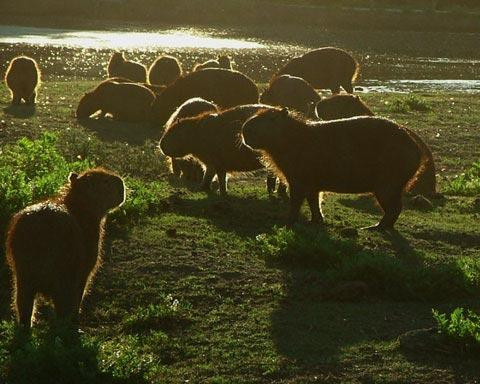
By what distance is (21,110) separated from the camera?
1733 cm

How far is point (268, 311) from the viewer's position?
796 centimetres

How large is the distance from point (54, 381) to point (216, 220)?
4157 millimetres

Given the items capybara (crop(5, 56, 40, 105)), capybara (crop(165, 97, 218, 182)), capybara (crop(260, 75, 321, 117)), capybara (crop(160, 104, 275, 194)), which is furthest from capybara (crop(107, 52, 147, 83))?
capybara (crop(160, 104, 275, 194))

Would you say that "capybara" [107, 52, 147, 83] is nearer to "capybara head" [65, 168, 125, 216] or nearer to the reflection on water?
the reflection on water

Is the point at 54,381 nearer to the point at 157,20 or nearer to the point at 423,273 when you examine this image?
the point at 423,273

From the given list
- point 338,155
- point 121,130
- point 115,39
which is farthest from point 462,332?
point 115,39

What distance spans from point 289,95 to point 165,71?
17.9 ft

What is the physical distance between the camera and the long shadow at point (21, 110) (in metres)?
16.6

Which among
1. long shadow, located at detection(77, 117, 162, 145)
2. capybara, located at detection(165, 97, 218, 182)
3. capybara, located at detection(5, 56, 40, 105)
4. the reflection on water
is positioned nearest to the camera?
capybara, located at detection(165, 97, 218, 182)

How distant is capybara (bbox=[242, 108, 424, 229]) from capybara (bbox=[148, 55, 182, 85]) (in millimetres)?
11668

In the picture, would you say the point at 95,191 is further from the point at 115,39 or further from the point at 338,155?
the point at 115,39

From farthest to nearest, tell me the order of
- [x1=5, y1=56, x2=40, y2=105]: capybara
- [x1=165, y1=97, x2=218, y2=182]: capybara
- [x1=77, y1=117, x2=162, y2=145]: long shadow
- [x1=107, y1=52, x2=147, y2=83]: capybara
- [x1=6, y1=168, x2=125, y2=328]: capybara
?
1. [x1=107, y1=52, x2=147, y2=83]: capybara
2. [x1=5, y1=56, x2=40, y2=105]: capybara
3. [x1=77, y1=117, x2=162, y2=145]: long shadow
4. [x1=165, y1=97, x2=218, y2=182]: capybara
5. [x1=6, y1=168, x2=125, y2=328]: capybara

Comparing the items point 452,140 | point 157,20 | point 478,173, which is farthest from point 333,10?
point 478,173

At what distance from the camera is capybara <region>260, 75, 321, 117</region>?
17.1 metres
